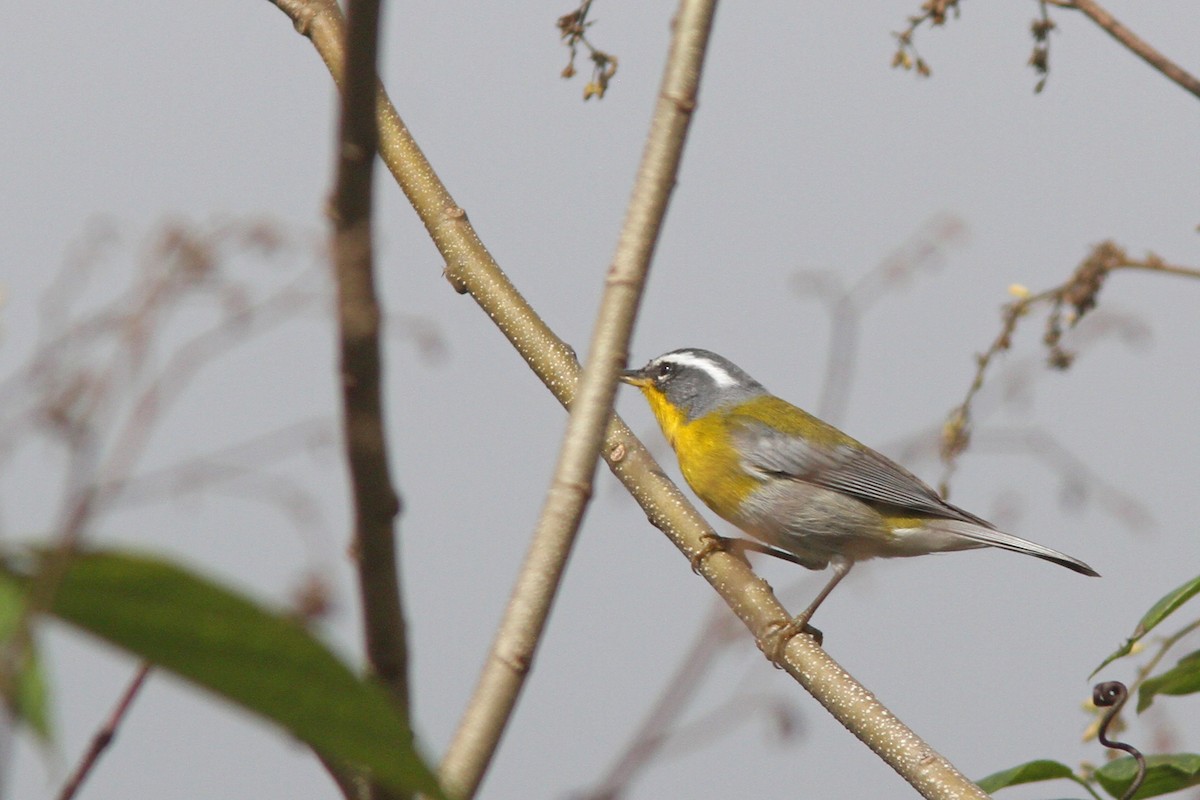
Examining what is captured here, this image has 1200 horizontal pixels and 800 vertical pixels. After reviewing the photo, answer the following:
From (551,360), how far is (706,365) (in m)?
3.04

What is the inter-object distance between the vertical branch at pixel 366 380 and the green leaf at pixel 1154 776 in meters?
1.67

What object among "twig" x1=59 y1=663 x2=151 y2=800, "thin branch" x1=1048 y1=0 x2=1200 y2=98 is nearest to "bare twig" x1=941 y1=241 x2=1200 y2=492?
"thin branch" x1=1048 y1=0 x2=1200 y2=98

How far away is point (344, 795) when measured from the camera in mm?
1019

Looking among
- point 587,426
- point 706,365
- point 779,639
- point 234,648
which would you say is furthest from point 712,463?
point 234,648

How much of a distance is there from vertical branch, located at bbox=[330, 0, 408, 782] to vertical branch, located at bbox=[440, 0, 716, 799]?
170 millimetres

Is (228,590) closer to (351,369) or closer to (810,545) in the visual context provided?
(351,369)

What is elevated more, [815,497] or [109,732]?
[815,497]

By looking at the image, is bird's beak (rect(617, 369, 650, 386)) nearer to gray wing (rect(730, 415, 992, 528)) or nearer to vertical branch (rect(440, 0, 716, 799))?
gray wing (rect(730, 415, 992, 528))

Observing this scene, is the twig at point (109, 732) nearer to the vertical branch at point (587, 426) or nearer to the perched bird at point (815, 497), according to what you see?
the vertical branch at point (587, 426)

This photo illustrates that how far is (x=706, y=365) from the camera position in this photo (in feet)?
19.8

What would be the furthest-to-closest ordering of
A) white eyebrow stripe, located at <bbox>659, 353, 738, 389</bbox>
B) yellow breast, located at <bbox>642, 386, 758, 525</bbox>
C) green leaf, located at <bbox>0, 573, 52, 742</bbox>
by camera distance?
white eyebrow stripe, located at <bbox>659, 353, 738, 389</bbox> < yellow breast, located at <bbox>642, 386, 758, 525</bbox> < green leaf, located at <bbox>0, 573, 52, 742</bbox>

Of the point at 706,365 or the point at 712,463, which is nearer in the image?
the point at 712,463

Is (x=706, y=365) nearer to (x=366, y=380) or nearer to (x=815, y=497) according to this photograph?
(x=815, y=497)

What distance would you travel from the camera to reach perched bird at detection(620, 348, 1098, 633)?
5.04m
